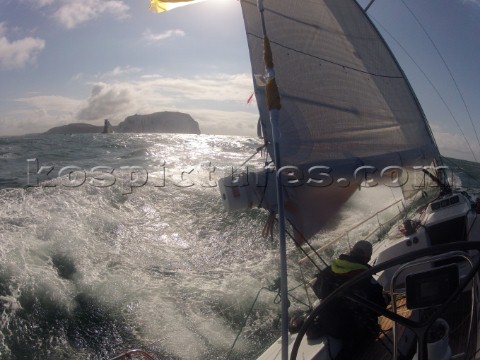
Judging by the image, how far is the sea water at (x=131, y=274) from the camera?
476 centimetres

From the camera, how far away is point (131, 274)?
6.45 meters

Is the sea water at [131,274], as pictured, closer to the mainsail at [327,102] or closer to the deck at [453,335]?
the mainsail at [327,102]

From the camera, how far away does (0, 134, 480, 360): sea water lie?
476 cm

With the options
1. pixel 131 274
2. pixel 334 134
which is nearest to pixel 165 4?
pixel 334 134

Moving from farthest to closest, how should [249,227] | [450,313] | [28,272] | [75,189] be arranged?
[75,189] → [249,227] → [28,272] → [450,313]

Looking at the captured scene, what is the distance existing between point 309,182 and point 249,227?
227 inches

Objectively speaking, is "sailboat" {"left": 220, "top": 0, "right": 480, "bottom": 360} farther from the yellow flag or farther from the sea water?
the sea water

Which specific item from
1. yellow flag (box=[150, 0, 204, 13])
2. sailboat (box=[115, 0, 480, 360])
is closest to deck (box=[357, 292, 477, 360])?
sailboat (box=[115, 0, 480, 360])

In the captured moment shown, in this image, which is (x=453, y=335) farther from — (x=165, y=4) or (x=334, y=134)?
(x=165, y=4)

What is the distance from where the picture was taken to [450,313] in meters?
3.38

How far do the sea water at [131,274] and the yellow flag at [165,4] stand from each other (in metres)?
2.86

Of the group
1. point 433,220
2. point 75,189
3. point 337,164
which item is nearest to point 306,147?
point 337,164

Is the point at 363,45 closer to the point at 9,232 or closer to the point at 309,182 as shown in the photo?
the point at 309,182

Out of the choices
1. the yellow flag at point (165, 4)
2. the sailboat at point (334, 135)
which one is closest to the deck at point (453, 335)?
the sailboat at point (334, 135)
